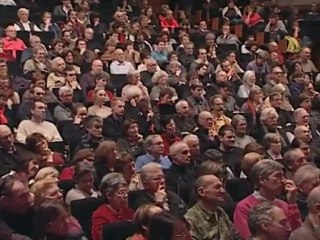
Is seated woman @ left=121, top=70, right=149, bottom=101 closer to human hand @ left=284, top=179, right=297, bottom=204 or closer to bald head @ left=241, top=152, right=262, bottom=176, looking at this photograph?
bald head @ left=241, top=152, right=262, bottom=176

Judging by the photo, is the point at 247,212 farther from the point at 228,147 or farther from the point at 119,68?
the point at 119,68

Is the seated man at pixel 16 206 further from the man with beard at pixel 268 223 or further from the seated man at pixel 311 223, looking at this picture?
the seated man at pixel 311 223

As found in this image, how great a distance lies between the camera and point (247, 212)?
3.38 metres

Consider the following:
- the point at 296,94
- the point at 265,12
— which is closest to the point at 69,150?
the point at 296,94

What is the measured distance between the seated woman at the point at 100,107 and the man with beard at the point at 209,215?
2.41 metres

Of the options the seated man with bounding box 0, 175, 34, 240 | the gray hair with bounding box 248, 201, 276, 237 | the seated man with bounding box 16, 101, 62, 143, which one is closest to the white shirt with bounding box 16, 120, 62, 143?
the seated man with bounding box 16, 101, 62, 143

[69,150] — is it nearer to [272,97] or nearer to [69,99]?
[69,99]

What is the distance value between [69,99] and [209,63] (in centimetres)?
241

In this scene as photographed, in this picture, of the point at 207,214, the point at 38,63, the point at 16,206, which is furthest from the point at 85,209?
the point at 38,63

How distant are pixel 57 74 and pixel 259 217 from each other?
151 inches

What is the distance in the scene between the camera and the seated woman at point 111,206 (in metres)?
3.36

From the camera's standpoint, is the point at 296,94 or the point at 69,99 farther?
the point at 296,94

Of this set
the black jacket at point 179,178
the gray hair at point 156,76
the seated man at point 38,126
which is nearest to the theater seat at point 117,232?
the black jacket at point 179,178

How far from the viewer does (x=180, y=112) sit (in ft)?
18.7
